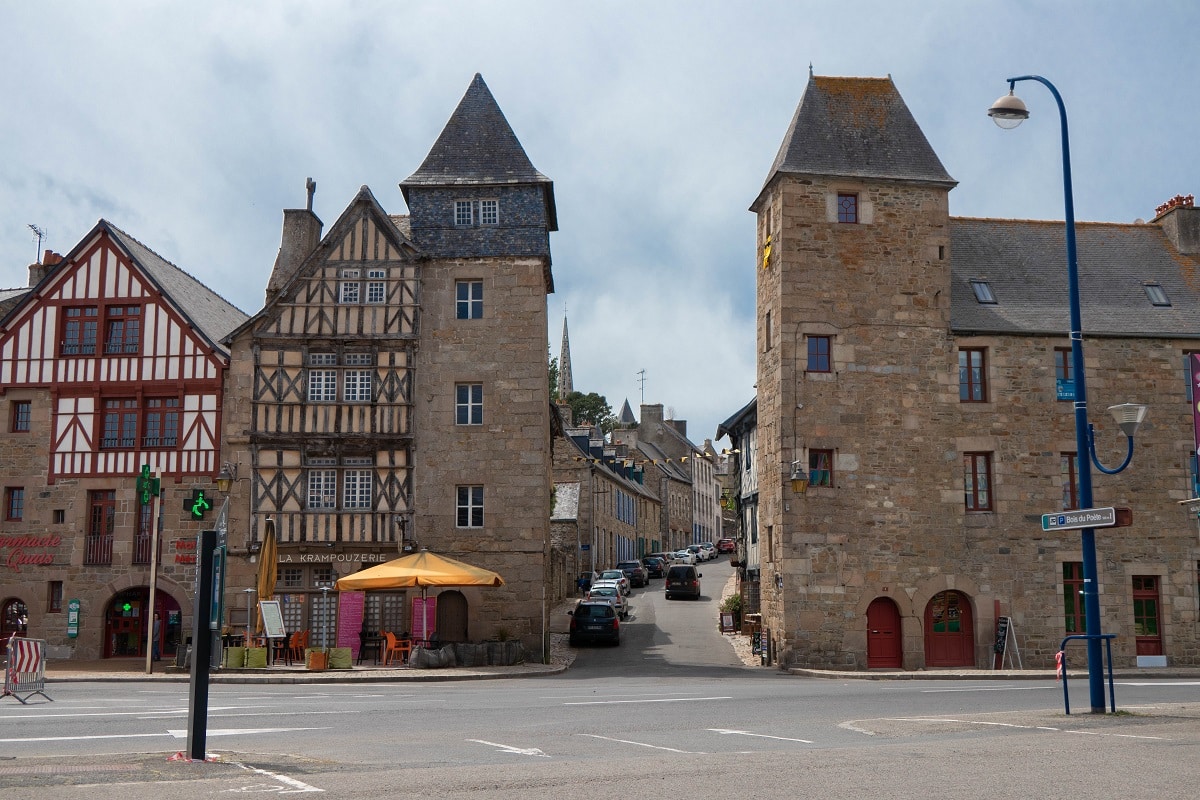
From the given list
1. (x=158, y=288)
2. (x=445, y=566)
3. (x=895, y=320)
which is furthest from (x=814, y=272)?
(x=158, y=288)

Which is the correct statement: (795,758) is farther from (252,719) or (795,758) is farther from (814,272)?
(814,272)

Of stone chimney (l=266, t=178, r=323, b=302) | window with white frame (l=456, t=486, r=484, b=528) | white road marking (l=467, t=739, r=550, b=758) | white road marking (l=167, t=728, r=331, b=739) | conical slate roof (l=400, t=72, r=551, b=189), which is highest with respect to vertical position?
conical slate roof (l=400, t=72, r=551, b=189)

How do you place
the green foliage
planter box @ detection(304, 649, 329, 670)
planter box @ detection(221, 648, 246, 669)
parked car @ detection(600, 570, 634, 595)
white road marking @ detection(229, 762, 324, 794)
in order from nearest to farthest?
white road marking @ detection(229, 762, 324, 794)
planter box @ detection(221, 648, 246, 669)
planter box @ detection(304, 649, 329, 670)
the green foliage
parked car @ detection(600, 570, 634, 595)

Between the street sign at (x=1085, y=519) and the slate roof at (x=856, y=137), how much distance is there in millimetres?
15207

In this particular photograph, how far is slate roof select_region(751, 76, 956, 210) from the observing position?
27.3m

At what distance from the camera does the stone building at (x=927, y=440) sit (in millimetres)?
25891

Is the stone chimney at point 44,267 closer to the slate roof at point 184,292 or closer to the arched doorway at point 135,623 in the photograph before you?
the slate roof at point 184,292

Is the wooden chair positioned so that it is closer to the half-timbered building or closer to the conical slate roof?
the half-timbered building

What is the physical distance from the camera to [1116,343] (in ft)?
89.5

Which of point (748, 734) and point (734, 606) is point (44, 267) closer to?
point (734, 606)

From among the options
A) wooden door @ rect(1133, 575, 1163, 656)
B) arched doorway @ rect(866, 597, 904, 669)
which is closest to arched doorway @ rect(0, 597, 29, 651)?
arched doorway @ rect(866, 597, 904, 669)

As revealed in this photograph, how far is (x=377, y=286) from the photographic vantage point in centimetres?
2783

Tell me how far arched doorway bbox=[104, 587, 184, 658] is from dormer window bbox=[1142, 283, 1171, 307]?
2531cm

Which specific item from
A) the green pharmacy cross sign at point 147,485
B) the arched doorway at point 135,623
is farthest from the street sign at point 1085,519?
the arched doorway at point 135,623
